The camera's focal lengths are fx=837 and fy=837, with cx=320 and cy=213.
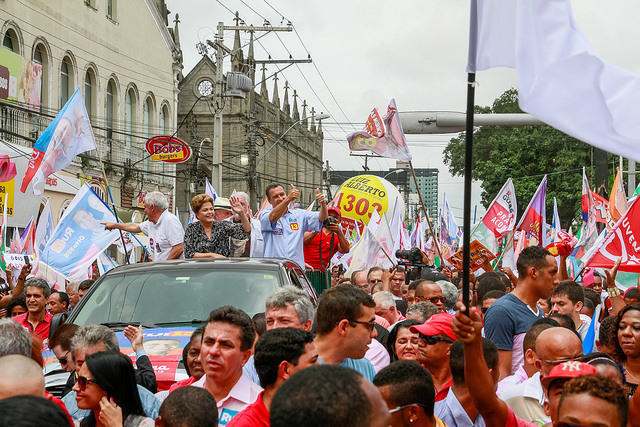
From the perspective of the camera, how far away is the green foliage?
4650cm

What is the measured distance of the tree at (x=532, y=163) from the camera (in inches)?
1831

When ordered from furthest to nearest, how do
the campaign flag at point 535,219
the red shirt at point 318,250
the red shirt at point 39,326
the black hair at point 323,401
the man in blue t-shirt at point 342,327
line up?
the campaign flag at point 535,219
the red shirt at point 318,250
the red shirt at point 39,326
the man in blue t-shirt at point 342,327
the black hair at point 323,401

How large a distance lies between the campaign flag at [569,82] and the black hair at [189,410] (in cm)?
197

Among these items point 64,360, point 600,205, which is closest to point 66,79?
point 600,205

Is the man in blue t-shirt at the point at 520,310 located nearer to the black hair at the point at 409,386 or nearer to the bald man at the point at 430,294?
the bald man at the point at 430,294

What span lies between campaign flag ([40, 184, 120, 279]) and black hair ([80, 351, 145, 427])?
715 cm

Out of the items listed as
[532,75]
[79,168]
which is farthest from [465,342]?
[79,168]

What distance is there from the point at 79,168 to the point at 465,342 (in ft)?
88.7

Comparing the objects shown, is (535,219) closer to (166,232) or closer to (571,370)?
(166,232)

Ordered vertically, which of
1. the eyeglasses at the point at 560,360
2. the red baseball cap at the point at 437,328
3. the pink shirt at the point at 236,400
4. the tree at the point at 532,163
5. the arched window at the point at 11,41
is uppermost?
the arched window at the point at 11,41

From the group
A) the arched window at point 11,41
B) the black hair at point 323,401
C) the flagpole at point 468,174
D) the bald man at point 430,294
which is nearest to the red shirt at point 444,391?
the flagpole at point 468,174

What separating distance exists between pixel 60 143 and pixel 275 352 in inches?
312

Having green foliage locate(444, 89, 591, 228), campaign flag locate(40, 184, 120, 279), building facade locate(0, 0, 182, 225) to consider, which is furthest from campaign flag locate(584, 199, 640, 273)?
green foliage locate(444, 89, 591, 228)

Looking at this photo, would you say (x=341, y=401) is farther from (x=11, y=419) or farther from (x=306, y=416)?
(x=11, y=419)
